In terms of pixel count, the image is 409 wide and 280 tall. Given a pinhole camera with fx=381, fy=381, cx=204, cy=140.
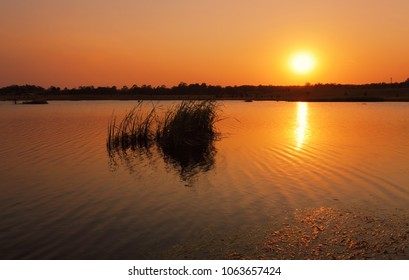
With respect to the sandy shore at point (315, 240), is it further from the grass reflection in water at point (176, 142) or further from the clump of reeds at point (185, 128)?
the clump of reeds at point (185, 128)

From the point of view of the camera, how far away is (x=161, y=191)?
41.9 feet

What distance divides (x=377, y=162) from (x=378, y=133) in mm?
14307

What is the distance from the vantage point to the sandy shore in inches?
293

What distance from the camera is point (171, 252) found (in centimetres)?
769

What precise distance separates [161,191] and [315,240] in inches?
238

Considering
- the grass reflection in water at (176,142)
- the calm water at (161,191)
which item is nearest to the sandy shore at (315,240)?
the calm water at (161,191)

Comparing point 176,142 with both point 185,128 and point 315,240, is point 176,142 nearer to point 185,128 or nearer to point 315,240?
point 185,128

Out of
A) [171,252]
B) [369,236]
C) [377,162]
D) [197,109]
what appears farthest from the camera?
[197,109]

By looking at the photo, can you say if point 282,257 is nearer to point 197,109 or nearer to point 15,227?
point 15,227

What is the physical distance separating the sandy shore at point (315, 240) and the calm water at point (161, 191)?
1.82ft

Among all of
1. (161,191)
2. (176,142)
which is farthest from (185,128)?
(161,191)
